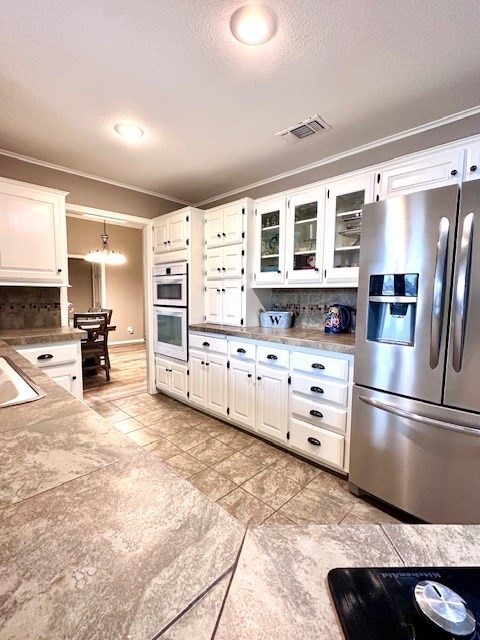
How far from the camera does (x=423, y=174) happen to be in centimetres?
200

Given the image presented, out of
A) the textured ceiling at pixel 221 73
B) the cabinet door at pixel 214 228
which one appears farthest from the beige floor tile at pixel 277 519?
the textured ceiling at pixel 221 73

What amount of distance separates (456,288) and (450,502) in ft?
3.64

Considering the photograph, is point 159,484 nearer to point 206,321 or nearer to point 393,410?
point 393,410

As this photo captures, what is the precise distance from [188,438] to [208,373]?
656 millimetres

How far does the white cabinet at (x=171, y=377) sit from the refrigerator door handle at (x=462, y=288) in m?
2.56

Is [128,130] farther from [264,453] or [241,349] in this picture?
[264,453]

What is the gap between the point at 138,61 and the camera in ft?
5.31

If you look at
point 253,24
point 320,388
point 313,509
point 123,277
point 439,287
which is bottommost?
point 313,509

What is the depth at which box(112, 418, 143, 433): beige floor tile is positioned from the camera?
2889mm

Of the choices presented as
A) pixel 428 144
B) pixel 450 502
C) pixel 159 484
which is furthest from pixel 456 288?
pixel 159 484

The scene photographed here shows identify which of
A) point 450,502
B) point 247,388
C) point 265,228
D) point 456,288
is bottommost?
point 450,502

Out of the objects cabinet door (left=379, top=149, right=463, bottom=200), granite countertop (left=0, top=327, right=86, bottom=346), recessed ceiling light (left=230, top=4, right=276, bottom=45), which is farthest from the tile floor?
recessed ceiling light (left=230, top=4, right=276, bottom=45)

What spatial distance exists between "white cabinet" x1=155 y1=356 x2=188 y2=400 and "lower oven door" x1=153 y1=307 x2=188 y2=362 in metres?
0.10

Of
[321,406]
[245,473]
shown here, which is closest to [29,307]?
[245,473]
